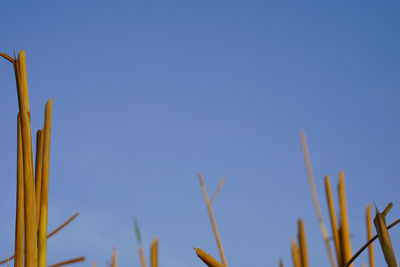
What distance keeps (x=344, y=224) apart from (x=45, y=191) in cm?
38

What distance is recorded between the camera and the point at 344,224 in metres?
0.54

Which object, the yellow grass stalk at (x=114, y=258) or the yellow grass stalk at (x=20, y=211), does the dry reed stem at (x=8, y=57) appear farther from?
the yellow grass stalk at (x=114, y=258)

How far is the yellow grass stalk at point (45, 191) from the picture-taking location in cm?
44

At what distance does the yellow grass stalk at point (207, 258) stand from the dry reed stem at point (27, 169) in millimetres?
172

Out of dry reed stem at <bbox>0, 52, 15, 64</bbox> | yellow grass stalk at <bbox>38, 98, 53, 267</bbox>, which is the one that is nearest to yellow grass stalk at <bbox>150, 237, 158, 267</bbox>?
yellow grass stalk at <bbox>38, 98, 53, 267</bbox>

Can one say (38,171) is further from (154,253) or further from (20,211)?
(154,253)

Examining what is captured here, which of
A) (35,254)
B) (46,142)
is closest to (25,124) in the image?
(46,142)

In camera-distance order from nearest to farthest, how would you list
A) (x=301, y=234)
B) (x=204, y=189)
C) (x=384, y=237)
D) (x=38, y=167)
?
1. (x=384, y=237)
2. (x=38, y=167)
3. (x=301, y=234)
4. (x=204, y=189)

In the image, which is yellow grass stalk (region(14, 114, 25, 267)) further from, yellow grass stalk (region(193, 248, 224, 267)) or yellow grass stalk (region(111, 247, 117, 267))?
yellow grass stalk (region(111, 247, 117, 267))

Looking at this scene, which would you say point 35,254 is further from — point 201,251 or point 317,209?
point 317,209

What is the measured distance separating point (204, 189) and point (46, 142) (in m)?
0.67

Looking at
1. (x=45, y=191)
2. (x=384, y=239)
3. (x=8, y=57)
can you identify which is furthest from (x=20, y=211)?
(x=384, y=239)

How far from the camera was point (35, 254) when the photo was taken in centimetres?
42

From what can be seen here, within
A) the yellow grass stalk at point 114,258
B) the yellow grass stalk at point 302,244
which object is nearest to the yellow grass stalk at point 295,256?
the yellow grass stalk at point 302,244
